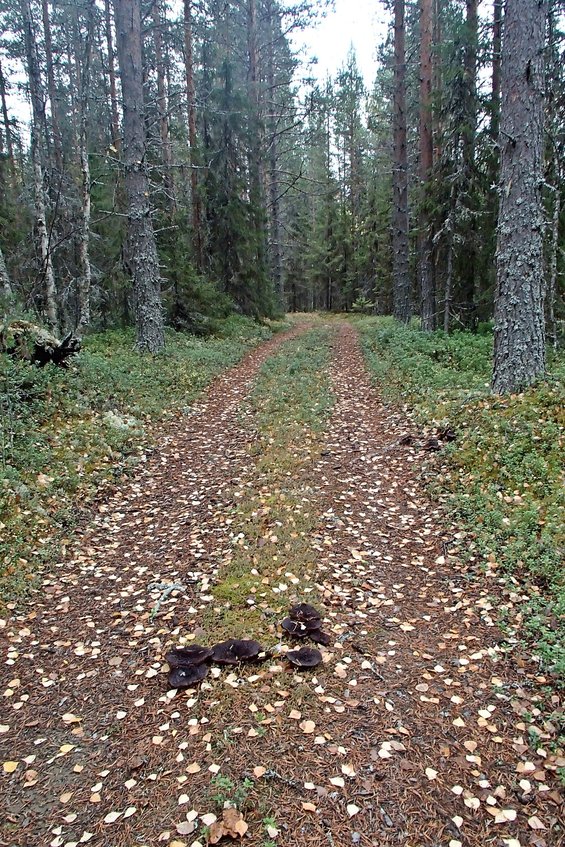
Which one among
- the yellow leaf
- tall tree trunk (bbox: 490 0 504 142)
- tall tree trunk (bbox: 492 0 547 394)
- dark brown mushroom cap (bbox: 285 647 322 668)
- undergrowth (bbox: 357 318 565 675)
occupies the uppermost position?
tall tree trunk (bbox: 490 0 504 142)

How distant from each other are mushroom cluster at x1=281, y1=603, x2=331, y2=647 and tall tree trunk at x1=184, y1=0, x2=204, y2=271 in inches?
672

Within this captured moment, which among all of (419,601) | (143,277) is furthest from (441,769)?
(143,277)

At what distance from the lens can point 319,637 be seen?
13.4 feet

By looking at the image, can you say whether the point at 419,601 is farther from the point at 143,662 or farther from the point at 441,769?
the point at 143,662

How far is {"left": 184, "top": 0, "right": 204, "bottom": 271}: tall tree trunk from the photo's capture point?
18078 millimetres

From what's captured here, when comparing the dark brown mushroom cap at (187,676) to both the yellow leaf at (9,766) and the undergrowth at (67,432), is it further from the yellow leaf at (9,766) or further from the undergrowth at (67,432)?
the undergrowth at (67,432)

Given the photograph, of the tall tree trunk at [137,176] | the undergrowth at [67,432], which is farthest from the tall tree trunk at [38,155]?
the tall tree trunk at [137,176]

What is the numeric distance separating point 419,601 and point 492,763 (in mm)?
1618

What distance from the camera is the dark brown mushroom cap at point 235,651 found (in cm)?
383

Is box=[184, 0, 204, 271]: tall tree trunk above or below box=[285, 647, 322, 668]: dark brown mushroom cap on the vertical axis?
above

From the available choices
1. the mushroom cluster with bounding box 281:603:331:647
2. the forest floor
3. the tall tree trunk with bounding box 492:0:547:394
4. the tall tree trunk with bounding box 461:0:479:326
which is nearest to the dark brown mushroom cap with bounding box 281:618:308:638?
the mushroom cluster with bounding box 281:603:331:647

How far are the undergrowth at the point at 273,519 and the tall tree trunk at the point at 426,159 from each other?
6576mm

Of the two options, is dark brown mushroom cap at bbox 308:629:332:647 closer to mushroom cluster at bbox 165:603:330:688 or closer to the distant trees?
mushroom cluster at bbox 165:603:330:688

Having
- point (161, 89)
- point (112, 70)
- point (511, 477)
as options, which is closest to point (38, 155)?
point (112, 70)
